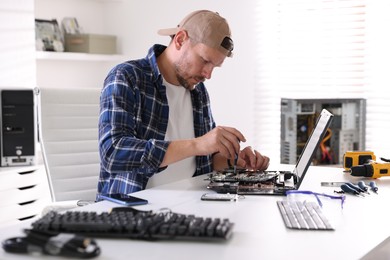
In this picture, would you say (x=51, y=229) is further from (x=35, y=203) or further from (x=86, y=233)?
(x=35, y=203)

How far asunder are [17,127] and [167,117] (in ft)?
4.75

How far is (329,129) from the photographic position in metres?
3.51

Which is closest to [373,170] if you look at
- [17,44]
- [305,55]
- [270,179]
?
[270,179]

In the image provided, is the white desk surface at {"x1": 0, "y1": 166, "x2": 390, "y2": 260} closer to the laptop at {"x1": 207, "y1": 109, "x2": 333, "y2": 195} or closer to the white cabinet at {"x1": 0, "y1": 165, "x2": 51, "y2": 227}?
the laptop at {"x1": 207, "y1": 109, "x2": 333, "y2": 195}

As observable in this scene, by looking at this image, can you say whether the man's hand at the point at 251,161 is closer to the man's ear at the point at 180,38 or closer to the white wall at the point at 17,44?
the man's ear at the point at 180,38

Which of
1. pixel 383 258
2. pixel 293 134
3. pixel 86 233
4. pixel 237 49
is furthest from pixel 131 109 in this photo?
pixel 237 49

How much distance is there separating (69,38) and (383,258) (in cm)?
343

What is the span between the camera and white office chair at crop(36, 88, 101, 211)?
2643mm

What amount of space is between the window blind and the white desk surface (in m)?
2.14

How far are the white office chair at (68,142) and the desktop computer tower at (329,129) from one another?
1.18 meters

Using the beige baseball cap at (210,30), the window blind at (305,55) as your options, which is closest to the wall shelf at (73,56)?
the window blind at (305,55)

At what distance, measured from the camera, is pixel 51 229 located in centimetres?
137

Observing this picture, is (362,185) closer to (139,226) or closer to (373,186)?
(373,186)

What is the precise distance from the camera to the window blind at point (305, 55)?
13.2 ft
